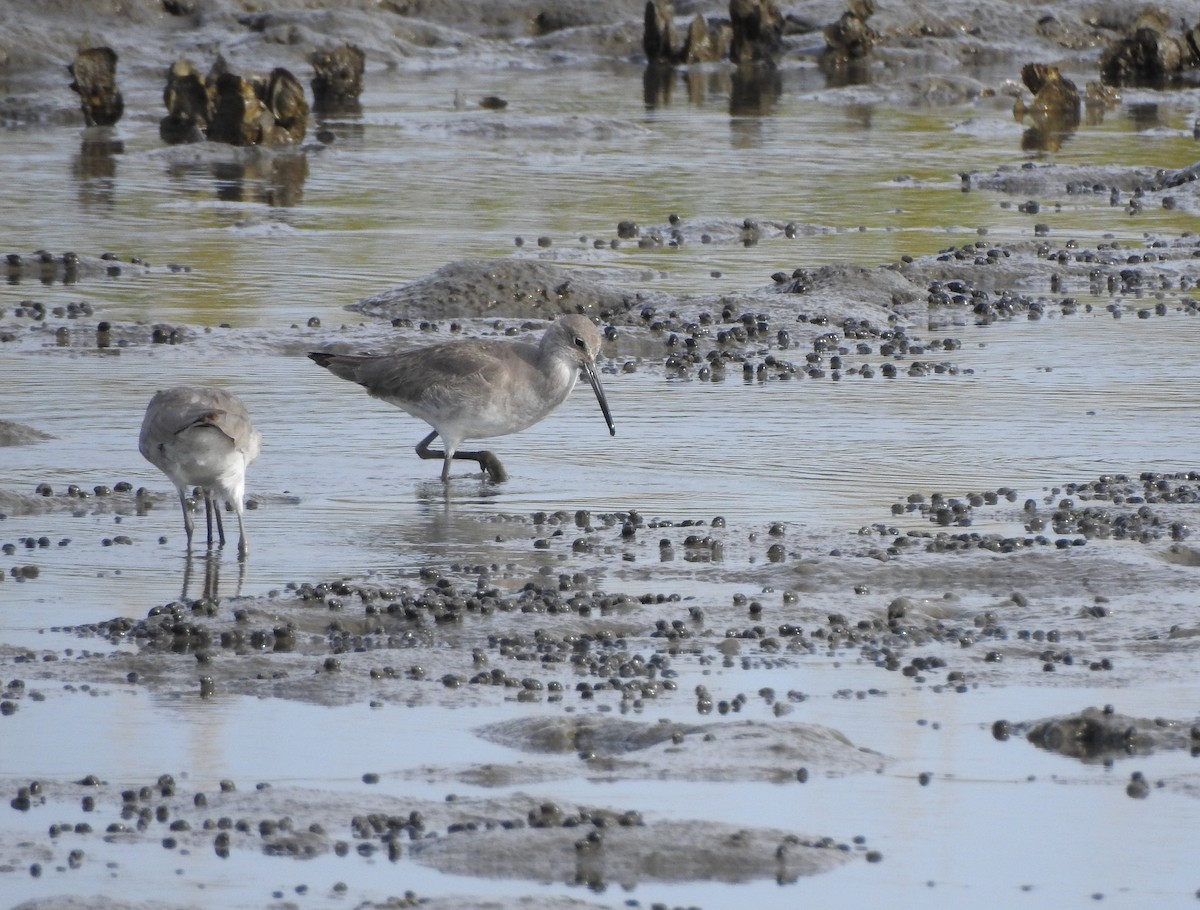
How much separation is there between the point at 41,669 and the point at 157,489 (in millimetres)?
2944

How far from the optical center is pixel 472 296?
1513 cm

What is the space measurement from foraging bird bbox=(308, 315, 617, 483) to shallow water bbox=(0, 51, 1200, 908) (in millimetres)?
250

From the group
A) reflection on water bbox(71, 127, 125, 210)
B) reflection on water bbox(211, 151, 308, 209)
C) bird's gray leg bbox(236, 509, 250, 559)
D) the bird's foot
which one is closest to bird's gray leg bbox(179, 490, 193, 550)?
bird's gray leg bbox(236, 509, 250, 559)

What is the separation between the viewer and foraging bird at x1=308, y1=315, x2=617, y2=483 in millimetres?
10617

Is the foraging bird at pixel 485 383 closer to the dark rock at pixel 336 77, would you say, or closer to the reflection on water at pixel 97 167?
the reflection on water at pixel 97 167

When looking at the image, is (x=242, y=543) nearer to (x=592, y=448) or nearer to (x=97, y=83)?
(x=592, y=448)

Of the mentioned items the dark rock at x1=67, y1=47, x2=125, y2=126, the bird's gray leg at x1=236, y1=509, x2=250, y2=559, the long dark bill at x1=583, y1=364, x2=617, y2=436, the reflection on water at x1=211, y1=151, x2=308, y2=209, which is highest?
the dark rock at x1=67, y1=47, x2=125, y2=126

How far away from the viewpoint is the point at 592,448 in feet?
36.9

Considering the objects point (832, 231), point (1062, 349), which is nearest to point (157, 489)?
point (1062, 349)

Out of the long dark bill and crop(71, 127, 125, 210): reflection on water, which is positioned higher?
crop(71, 127, 125, 210): reflection on water

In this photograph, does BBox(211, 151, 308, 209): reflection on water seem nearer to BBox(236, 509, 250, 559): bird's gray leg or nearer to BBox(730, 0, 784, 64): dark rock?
BBox(236, 509, 250, 559): bird's gray leg

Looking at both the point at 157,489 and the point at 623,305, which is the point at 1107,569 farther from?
the point at 623,305

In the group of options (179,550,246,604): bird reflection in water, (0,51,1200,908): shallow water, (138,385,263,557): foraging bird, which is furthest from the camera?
(138,385,263,557): foraging bird

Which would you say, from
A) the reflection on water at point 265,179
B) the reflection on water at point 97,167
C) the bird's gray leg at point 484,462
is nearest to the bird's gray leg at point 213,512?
the bird's gray leg at point 484,462
